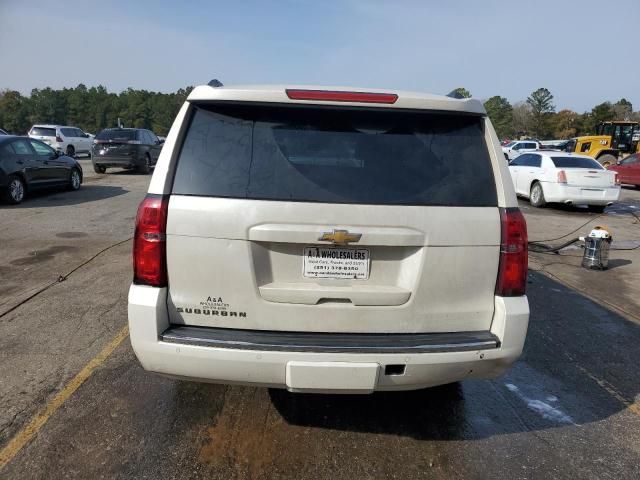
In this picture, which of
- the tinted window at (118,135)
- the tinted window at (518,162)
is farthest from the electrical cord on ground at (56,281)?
the tinted window at (118,135)

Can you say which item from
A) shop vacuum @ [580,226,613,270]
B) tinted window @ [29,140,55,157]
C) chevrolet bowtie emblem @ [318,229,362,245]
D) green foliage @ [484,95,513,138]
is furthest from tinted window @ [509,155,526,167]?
green foliage @ [484,95,513,138]

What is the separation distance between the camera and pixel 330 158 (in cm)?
259

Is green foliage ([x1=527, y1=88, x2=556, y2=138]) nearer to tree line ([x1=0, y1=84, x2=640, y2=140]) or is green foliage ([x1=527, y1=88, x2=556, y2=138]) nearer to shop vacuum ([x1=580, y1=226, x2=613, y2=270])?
tree line ([x1=0, y1=84, x2=640, y2=140])

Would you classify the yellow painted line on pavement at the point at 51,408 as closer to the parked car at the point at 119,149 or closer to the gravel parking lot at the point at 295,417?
the gravel parking lot at the point at 295,417

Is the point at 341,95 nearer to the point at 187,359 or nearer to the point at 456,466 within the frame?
the point at 187,359

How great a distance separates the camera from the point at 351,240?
2.48 meters

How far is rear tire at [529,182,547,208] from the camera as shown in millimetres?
14141

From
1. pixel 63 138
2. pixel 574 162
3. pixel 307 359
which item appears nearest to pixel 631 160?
pixel 574 162

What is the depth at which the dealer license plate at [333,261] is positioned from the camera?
2523 mm

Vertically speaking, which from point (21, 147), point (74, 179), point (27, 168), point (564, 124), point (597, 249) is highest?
point (564, 124)

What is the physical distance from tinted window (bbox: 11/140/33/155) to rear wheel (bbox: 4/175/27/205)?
63cm

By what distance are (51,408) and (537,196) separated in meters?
14.0

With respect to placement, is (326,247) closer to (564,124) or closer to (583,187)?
(583,187)

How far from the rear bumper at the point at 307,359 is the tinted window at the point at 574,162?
12.7 m
